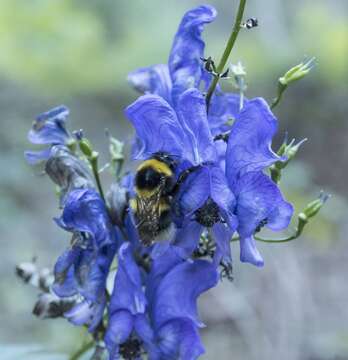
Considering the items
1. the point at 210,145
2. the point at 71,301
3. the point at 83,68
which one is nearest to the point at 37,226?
the point at 83,68

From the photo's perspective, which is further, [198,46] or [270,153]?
[198,46]

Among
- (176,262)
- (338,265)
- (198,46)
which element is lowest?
(338,265)

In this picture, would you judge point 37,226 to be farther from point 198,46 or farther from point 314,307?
point 198,46

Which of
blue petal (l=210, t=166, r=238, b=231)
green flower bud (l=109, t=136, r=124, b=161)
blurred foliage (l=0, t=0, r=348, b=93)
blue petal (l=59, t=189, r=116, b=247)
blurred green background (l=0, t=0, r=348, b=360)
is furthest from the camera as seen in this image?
blurred foliage (l=0, t=0, r=348, b=93)

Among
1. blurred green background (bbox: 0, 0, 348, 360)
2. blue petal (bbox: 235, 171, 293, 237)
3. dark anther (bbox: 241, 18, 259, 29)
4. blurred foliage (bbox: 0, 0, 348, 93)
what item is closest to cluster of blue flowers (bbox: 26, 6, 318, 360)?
blue petal (bbox: 235, 171, 293, 237)

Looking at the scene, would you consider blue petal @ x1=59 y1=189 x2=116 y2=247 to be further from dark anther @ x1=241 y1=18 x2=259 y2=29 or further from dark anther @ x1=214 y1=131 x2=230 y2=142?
dark anther @ x1=241 y1=18 x2=259 y2=29

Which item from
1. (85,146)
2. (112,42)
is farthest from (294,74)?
(112,42)
